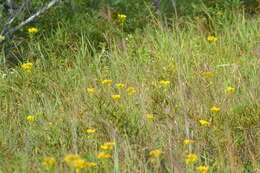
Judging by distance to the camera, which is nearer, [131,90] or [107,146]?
[107,146]

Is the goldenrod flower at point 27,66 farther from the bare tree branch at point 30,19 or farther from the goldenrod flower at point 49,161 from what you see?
the goldenrod flower at point 49,161

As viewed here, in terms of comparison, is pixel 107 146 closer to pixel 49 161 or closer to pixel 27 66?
pixel 49 161

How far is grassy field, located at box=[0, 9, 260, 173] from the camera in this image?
3.04 meters

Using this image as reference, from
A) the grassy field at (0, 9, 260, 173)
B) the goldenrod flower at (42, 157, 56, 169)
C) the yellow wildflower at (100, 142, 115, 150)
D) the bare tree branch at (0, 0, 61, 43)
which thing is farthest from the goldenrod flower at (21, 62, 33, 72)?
the goldenrod flower at (42, 157, 56, 169)

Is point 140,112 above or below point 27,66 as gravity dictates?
below

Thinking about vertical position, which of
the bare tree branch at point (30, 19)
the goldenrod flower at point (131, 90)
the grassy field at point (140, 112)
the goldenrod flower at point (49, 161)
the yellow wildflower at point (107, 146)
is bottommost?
the grassy field at point (140, 112)

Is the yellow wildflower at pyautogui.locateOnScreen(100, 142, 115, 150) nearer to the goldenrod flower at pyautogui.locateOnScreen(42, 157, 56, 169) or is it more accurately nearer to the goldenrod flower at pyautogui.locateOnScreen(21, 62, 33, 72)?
the goldenrod flower at pyautogui.locateOnScreen(42, 157, 56, 169)

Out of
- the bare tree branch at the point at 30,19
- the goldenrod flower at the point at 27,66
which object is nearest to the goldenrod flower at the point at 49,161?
Answer: the goldenrod flower at the point at 27,66

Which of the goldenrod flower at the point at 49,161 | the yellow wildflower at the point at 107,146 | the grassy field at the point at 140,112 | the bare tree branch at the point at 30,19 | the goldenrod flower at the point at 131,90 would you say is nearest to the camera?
the goldenrod flower at the point at 49,161

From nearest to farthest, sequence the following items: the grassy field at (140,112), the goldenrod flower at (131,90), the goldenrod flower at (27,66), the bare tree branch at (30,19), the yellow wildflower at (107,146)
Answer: the yellow wildflower at (107,146), the grassy field at (140,112), the goldenrod flower at (131,90), the goldenrod flower at (27,66), the bare tree branch at (30,19)

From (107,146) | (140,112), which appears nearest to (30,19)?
(140,112)

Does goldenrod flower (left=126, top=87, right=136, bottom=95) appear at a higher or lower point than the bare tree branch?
lower

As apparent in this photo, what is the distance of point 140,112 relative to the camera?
3650 millimetres

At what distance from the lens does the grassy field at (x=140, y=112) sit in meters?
3.04
